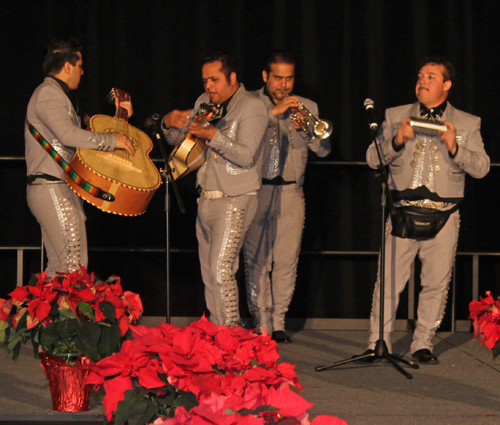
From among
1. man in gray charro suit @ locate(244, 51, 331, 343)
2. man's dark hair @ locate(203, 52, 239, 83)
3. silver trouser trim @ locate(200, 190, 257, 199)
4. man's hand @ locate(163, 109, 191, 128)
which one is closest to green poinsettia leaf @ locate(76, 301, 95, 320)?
silver trouser trim @ locate(200, 190, 257, 199)

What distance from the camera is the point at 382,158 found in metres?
3.78

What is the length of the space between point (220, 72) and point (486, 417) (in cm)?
201

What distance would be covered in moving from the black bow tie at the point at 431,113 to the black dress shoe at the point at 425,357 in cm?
123

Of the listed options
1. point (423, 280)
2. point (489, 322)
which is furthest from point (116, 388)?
point (423, 280)

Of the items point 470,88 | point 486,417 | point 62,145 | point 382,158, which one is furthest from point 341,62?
point 486,417

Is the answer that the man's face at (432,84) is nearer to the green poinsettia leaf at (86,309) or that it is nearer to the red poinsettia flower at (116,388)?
the green poinsettia leaf at (86,309)

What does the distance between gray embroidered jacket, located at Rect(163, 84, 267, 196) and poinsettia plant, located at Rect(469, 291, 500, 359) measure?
4.48 feet

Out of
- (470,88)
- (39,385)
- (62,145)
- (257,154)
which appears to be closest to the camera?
(39,385)

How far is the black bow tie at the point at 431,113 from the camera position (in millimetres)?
3774

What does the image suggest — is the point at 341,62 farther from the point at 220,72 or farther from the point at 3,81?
the point at 3,81

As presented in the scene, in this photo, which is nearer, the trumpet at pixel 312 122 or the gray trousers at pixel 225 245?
the gray trousers at pixel 225 245

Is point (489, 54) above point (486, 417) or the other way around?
above

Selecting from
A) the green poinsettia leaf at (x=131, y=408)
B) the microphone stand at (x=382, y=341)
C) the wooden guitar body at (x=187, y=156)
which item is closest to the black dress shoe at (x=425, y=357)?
the microphone stand at (x=382, y=341)

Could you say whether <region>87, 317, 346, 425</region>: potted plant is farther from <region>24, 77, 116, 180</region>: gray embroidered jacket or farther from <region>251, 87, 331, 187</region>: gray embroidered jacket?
<region>251, 87, 331, 187</region>: gray embroidered jacket
